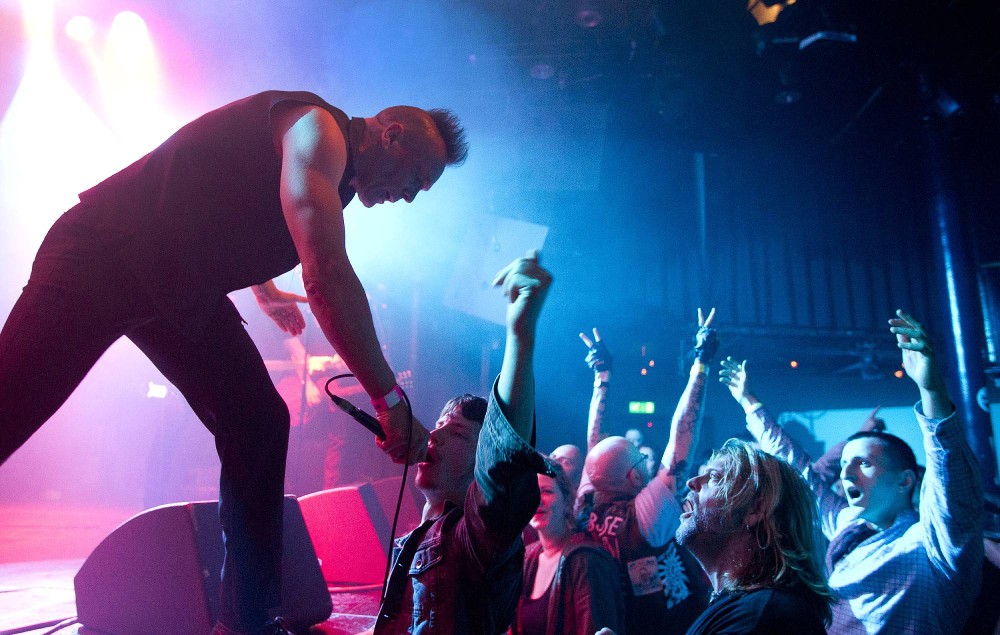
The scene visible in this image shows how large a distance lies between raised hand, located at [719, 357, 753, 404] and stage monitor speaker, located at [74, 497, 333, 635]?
2.68 m

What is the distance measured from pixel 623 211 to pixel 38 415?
28.5 feet

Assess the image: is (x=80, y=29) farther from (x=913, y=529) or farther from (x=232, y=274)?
(x=913, y=529)

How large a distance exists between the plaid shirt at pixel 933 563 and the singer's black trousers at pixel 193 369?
6.89 feet

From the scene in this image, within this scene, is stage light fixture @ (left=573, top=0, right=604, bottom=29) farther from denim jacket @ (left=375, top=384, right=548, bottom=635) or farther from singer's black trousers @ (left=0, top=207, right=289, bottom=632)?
denim jacket @ (left=375, top=384, right=548, bottom=635)

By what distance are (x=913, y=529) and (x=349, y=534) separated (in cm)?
253

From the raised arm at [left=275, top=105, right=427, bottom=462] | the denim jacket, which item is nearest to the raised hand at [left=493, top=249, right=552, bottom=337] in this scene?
the denim jacket

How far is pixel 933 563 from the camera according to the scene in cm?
218

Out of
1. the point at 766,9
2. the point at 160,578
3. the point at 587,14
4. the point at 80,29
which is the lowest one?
the point at 160,578

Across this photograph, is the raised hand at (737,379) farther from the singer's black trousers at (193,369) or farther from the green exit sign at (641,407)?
the green exit sign at (641,407)

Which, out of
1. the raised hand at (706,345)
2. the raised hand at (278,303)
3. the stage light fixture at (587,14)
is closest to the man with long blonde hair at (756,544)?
the raised hand at (278,303)

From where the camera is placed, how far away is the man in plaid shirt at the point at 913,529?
6.93 ft

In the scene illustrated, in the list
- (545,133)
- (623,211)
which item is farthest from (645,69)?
(623,211)

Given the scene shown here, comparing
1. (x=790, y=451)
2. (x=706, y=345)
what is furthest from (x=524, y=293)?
(x=706, y=345)

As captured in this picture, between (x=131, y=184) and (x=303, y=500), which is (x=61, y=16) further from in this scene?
(x=131, y=184)
